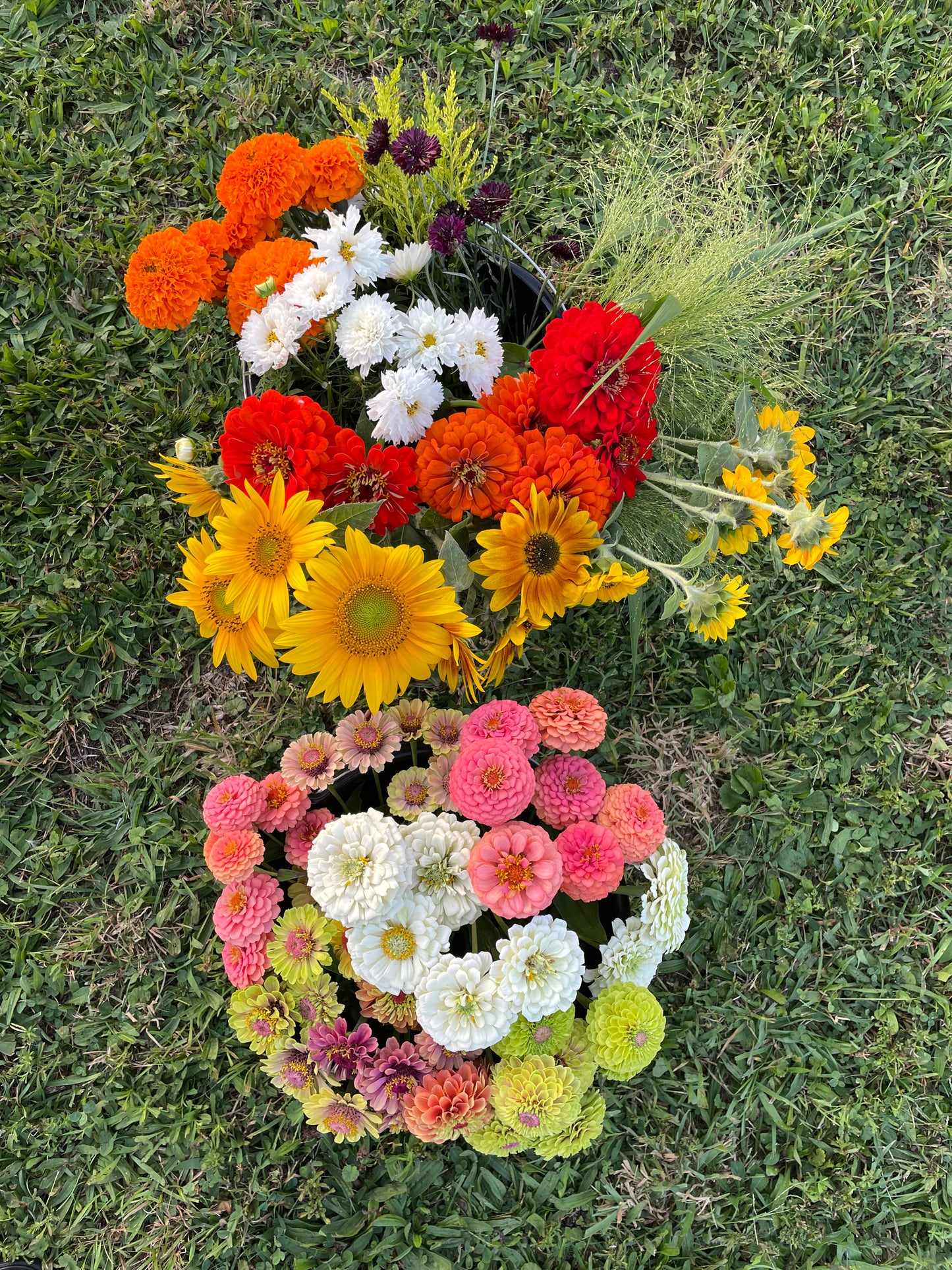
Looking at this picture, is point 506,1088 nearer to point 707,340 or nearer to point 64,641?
point 707,340

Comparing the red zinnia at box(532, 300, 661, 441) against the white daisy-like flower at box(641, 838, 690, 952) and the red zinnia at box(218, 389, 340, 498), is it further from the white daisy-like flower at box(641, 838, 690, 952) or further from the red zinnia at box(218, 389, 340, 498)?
the white daisy-like flower at box(641, 838, 690, 952)

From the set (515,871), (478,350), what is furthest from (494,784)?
(478,350)

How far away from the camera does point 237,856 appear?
108cm

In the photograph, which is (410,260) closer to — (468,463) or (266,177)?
(266,177)

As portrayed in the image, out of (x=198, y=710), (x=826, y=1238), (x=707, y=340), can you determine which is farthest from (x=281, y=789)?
(x=826, y=1238)

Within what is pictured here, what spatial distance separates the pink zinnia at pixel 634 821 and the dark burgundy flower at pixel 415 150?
821 mm

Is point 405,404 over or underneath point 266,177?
underneath

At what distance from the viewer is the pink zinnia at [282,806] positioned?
1.16 metres

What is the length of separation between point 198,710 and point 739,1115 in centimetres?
128

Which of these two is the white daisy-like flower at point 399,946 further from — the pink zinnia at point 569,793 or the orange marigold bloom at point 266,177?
the orange marigold bloom at point 266,177

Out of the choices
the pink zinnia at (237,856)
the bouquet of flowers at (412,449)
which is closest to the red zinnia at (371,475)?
the bouquet of flowers at (412,449)

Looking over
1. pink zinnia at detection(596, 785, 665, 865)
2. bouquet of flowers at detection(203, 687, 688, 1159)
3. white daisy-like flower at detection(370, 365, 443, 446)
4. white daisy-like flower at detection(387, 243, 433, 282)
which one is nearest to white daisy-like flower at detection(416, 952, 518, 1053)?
bouquet of flowers at detection(203, 687, 688, 1159)

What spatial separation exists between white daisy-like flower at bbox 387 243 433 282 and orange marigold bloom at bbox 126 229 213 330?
9.8 inches

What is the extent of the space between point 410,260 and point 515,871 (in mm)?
803
